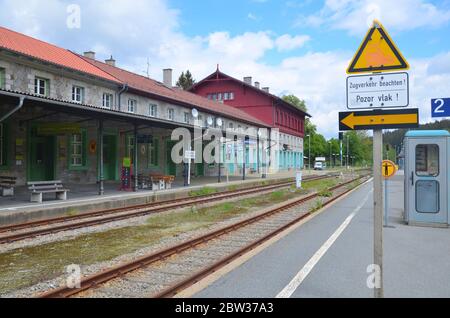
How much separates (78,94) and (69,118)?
3.17 meters

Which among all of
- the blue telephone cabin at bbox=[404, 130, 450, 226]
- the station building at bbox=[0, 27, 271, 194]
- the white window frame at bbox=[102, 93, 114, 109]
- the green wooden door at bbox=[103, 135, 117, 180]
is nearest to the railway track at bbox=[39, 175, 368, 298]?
the blue telephone cabin at bbox=[404, 130, 450, 226]

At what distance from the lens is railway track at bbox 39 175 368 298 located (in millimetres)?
5191

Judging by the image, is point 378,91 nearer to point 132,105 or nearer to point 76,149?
point 76,149

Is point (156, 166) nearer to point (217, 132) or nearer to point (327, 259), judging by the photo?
point (217, 132)

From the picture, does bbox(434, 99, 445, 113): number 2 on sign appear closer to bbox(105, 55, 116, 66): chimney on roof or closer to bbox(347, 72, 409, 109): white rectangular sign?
bbox(347, 72, 409, 109): white rectangular sign

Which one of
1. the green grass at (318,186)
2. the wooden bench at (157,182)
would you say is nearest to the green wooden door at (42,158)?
the wooden bench at (157,182)

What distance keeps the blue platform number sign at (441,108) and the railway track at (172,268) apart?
4105 mm

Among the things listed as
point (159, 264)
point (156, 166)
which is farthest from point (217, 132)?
point (159, 264)

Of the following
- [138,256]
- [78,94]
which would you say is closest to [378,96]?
[138,256]

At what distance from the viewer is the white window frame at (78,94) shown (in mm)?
22344

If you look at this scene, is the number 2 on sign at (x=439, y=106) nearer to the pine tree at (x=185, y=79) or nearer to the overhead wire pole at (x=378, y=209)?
the overhead wire pole at (x=378, y=209)

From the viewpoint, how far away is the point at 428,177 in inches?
391

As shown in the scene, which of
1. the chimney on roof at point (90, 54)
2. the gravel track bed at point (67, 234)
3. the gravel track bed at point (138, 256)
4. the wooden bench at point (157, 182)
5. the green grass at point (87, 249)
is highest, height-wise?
the chimney on roof at point (90, 54)
